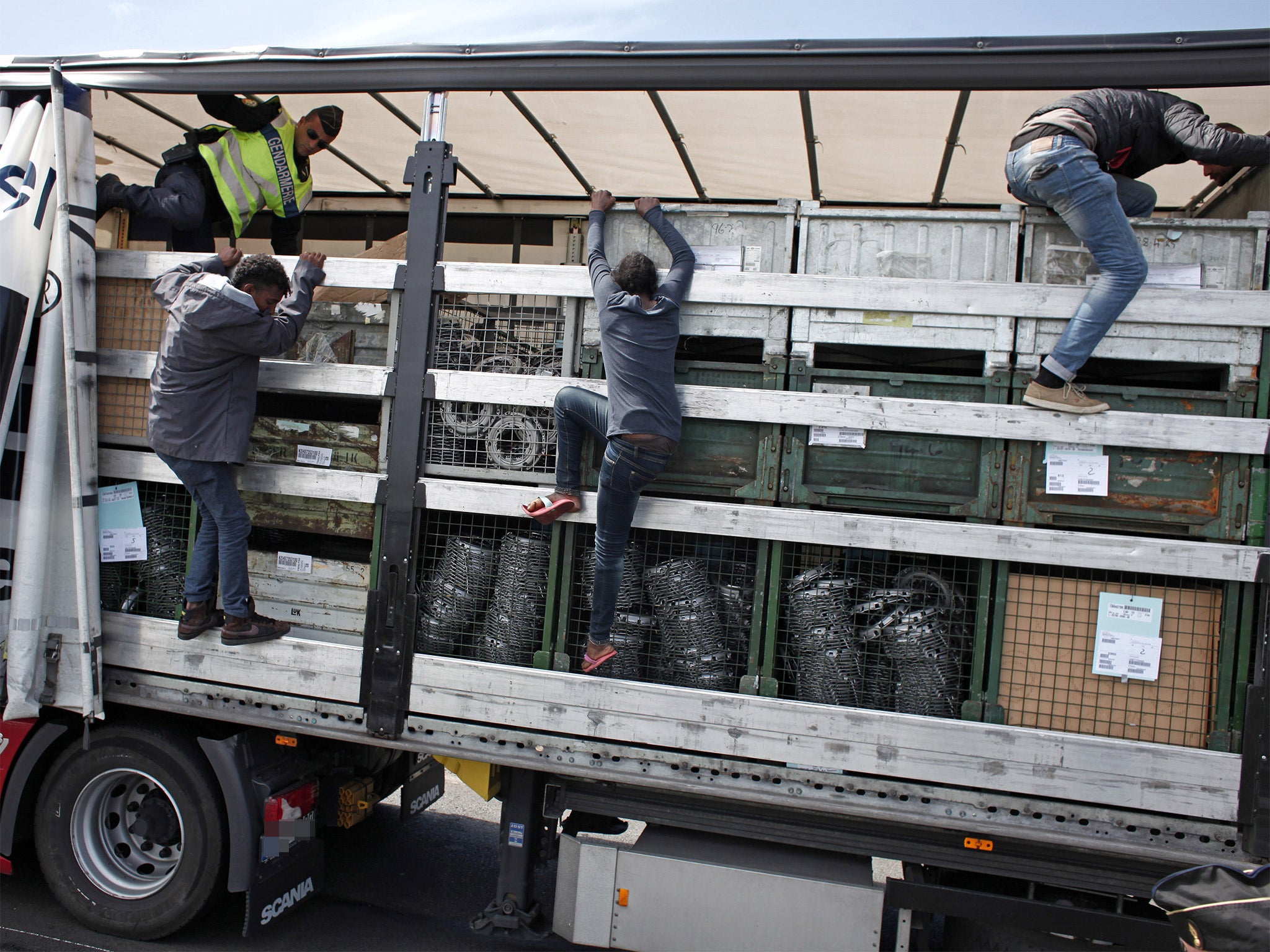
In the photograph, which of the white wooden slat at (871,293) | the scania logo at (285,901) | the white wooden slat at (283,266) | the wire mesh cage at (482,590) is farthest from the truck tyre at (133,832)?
the white wooden slat at (871,293)

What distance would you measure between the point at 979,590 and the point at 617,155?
126 inches

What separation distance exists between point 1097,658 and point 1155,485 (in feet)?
2.04

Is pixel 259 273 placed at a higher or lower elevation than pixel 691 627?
higher

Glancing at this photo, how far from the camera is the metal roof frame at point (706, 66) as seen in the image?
286 centimetres

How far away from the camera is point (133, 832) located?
3750 millimetres

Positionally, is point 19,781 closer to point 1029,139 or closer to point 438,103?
point 438,103

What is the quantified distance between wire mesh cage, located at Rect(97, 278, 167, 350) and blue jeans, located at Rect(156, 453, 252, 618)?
0.56 meters

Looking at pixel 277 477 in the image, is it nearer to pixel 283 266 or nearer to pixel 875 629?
pixel 283 266

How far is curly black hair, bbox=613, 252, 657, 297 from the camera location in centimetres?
312

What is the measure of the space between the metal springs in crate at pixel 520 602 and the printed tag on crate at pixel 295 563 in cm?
86

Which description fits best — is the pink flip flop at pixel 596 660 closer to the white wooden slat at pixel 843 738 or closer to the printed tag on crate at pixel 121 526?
the white wooden slat at pixel 843 738

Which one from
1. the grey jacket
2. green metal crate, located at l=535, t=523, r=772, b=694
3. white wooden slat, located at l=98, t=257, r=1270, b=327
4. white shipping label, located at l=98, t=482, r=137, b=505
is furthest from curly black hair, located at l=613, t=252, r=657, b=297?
white shipping label, located at l=98, t=482, r=137, b=505

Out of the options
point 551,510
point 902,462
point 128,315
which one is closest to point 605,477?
point 551,510

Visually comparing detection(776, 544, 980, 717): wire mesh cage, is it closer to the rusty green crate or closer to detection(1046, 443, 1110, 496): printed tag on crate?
detection(1046, 443, 1110, 496): printed tag on crate
